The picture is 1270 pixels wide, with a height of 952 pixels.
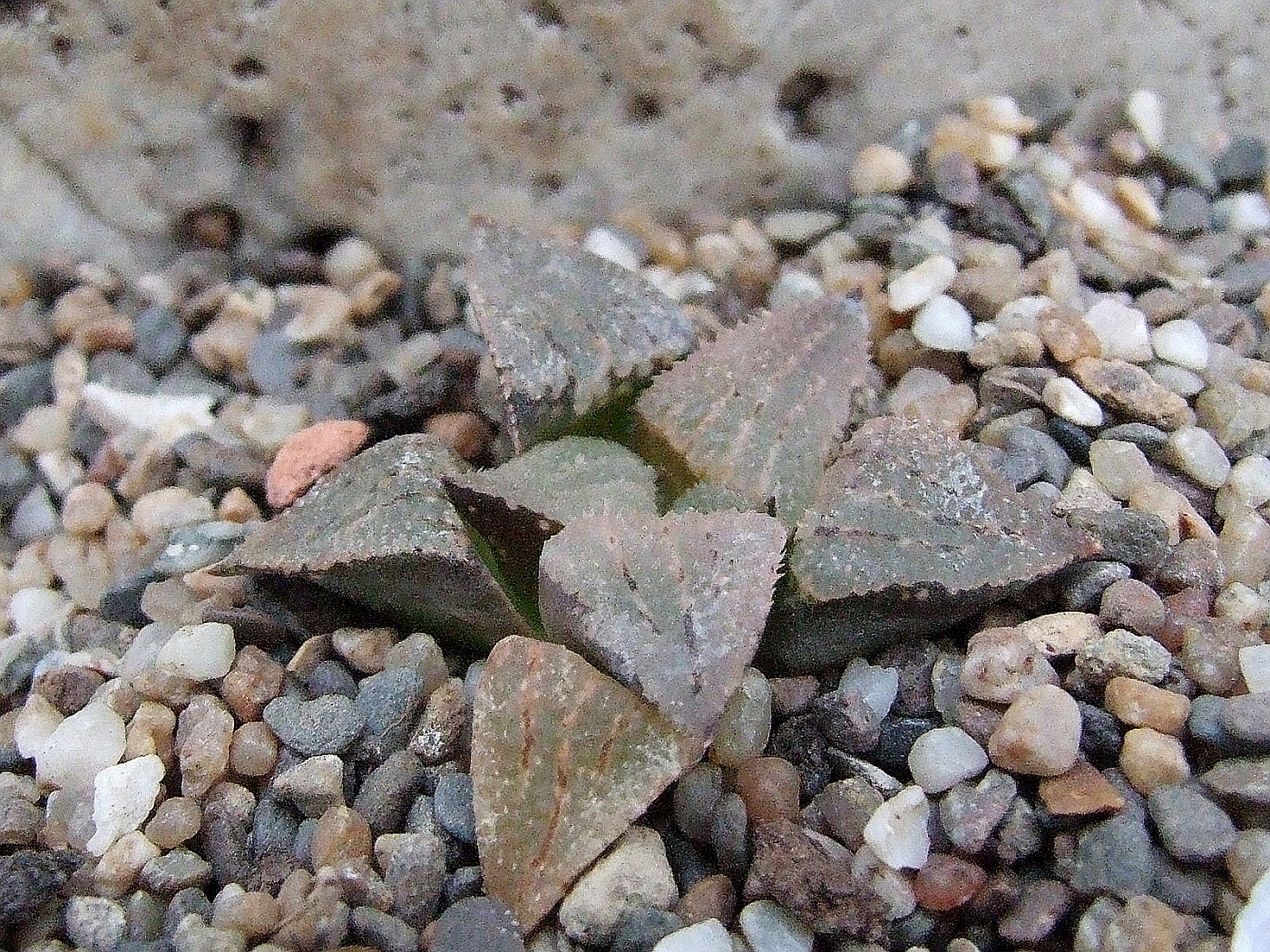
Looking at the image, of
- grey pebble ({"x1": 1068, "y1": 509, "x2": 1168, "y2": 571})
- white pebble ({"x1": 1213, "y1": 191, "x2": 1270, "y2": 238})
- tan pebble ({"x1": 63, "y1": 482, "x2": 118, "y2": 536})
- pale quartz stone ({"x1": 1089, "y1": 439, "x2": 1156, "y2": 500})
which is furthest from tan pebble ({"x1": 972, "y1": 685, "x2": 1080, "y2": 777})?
tan pebble ({"x1": 63, "y1": 482, "x2": 118, "y2": 536})

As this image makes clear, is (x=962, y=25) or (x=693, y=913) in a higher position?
(x=962, y=25)

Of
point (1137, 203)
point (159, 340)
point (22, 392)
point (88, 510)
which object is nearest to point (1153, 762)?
point (1137, 203)

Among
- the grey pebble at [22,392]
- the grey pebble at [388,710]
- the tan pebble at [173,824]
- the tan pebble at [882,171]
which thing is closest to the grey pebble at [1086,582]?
the grey pebble at [388,710]

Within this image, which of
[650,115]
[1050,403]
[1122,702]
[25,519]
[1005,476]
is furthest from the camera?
[650,115]

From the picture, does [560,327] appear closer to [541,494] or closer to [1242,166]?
[541,494]

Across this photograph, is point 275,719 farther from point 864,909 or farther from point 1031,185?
point 1031,185

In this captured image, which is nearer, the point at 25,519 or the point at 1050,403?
the point at 1050,403

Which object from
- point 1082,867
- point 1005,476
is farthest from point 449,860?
point 1005,476
